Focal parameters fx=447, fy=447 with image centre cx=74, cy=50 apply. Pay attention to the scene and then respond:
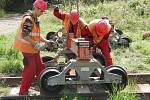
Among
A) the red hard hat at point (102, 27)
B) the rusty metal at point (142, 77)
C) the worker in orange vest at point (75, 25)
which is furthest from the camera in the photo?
the worker in orange vest at point (75, 25)

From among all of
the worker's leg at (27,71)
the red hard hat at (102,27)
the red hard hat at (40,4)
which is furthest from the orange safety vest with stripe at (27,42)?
the red hard hat at (102,27)

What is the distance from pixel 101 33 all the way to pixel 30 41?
1.63 m

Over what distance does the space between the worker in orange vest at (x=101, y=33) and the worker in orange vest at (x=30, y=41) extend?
131 cm

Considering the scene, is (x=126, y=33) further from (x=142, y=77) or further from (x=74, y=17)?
(x=142, y=77)

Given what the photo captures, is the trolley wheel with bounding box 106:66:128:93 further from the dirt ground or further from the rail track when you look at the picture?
the dirt ground

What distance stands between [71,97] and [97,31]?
5.72ft

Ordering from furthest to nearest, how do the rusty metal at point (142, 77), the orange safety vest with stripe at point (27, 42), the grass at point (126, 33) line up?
the grass at point (126, 33), the rusty metal at point (142, 77), the orange safety vest with stripe at point (27, 42)

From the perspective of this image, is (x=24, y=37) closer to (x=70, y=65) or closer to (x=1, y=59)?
(x=70, y=65)

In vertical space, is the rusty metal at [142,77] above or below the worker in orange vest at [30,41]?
below

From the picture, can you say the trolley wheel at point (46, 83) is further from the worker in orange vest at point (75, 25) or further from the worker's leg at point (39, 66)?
the worker in orange vest at point (75, 25)

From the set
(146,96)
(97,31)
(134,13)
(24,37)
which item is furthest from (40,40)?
(134,13)

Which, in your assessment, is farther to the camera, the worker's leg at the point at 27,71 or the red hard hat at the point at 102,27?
the red hard hat at the point at 102,27

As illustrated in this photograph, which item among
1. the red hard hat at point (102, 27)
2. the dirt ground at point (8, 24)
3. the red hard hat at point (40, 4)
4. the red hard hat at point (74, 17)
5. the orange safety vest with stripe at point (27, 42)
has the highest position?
the dirt ground at point (8, 24)

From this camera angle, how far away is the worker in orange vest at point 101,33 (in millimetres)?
8633
